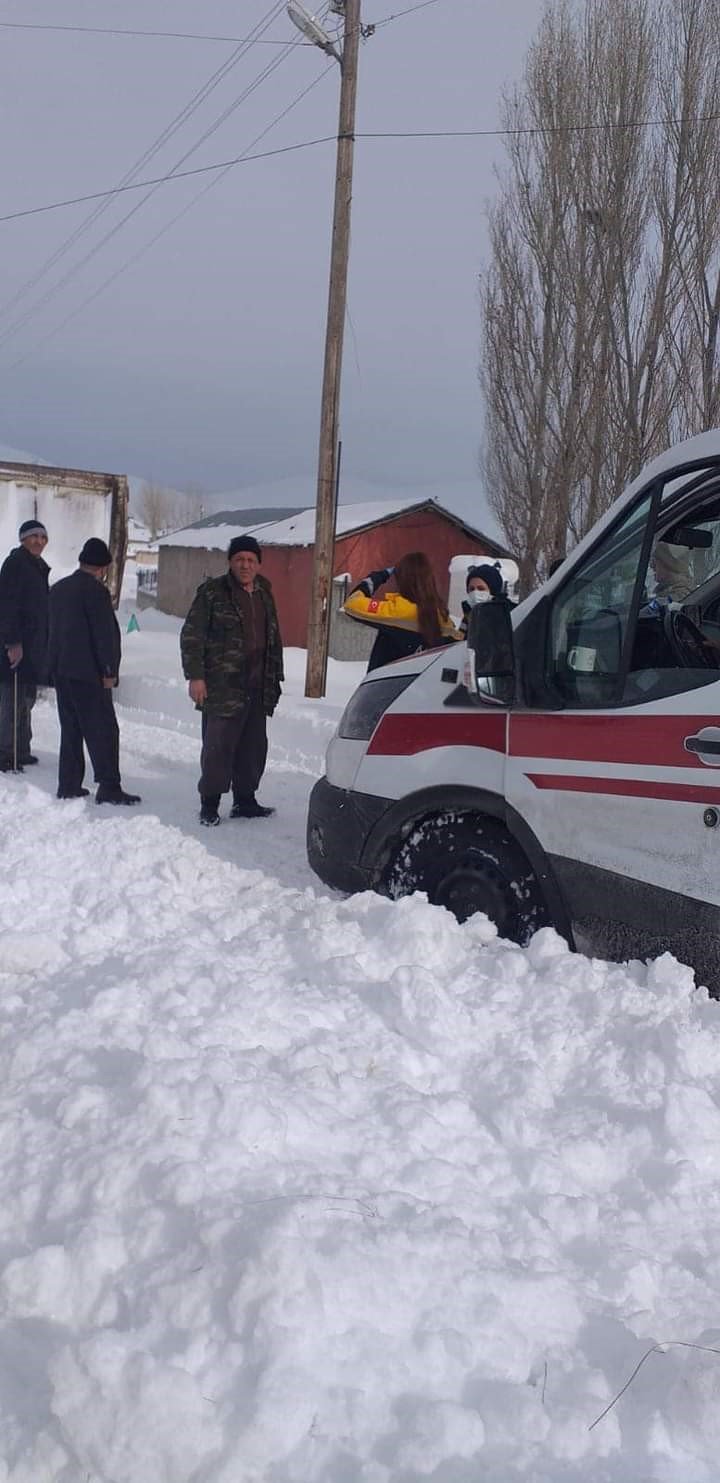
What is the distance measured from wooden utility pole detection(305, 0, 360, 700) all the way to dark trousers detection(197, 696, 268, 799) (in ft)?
19.5

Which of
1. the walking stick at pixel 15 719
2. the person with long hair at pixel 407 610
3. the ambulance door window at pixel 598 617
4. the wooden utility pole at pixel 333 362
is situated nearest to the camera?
the ambulance door window at pixel 598 617

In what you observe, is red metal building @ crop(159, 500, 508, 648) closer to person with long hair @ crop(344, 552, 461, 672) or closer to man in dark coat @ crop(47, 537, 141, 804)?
person with long hair @ crop(344, 552, 461, 672)

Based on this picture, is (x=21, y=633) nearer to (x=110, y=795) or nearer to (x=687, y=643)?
(x=110, y=795)

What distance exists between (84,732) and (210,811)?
1057mm

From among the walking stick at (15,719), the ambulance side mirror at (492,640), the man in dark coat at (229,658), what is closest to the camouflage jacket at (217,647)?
the man in dark coat at (229,658)

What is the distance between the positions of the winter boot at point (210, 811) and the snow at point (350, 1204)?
2078mm

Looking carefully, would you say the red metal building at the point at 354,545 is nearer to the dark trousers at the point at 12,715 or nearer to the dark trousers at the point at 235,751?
the dark trousers at the point at 12,715

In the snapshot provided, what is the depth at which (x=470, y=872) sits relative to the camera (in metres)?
4.36

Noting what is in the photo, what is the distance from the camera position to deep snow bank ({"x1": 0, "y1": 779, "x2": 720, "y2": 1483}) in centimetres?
209

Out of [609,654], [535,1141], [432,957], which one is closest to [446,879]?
[432,957]

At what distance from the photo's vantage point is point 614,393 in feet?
60.8

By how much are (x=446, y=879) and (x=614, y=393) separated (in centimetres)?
1601

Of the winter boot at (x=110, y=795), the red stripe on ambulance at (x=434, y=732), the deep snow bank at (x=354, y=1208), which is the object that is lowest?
the deep snow bank at (x=354, y=1208)

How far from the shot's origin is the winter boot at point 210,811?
6.89 meters
